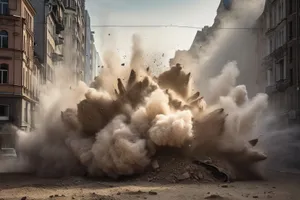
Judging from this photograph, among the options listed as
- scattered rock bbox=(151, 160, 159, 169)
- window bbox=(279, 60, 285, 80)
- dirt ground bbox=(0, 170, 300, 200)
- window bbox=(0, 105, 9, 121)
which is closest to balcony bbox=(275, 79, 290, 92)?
window bbox=(279, 60, 285, 80)

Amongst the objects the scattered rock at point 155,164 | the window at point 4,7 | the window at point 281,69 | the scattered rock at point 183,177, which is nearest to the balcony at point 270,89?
the window at point 281,69

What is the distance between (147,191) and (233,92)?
12850 millimetres

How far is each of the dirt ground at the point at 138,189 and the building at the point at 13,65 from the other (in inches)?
936

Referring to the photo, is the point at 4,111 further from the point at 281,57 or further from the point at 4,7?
the point at 281,57

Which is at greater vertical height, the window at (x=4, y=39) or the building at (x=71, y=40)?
the building at (x=71, y=40)

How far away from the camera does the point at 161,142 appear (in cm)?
2797

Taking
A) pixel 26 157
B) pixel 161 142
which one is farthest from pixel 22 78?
pixel 161 142

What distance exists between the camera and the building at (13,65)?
50.8 metres

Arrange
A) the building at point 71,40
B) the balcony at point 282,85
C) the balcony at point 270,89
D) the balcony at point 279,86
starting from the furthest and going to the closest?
the building at point 71,40 < the balcony at point 270,89 < the balcony at point 279,86 < the balcony at point 282,85

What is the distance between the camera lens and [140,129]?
28.9m

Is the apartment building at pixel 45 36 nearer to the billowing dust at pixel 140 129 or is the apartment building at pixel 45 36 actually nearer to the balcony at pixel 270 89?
the balcony at pixel 270 89

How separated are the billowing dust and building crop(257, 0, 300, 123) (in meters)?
22.6

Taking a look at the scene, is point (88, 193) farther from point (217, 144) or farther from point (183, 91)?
point (183, 91)

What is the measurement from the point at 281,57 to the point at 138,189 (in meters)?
41.9
